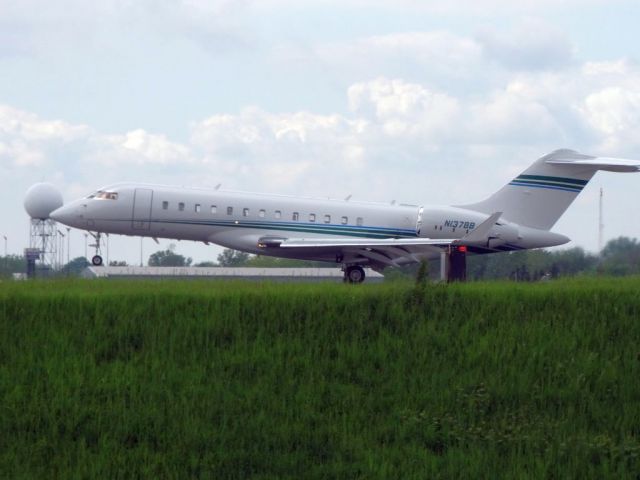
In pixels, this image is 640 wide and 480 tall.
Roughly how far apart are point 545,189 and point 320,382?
79.0 ft

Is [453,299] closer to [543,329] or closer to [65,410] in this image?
[543,329]

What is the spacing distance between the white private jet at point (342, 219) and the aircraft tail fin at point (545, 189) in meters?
0.03

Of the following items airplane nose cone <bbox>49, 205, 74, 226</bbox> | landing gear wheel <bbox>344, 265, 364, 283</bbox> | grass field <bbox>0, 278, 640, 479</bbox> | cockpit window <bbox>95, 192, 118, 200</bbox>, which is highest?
cockpit window <bbox>95, 192, 118, 200</bbox>

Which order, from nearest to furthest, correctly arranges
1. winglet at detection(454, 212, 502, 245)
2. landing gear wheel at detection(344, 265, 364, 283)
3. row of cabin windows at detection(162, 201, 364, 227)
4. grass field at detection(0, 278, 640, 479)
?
grass field at detection(0, 278, 640, 479) → winglet at detection(454, 212, 502, 245) → landing gear wheel at detection(344, 265, 364, 283) → row of cabin windows at detection(162, 201, 364, 227)

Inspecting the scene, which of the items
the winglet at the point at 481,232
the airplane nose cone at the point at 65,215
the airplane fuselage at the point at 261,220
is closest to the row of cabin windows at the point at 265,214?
the airplane fuselage at the point at 261,220

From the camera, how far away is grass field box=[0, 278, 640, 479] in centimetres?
1362

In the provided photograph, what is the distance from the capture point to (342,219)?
36.5m

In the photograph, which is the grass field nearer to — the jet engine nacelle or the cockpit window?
the cockpit window

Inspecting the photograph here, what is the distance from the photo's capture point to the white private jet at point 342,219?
115 feet

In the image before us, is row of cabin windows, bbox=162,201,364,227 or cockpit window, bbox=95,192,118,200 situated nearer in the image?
row of cabin windows, bbox=162,201,364,227

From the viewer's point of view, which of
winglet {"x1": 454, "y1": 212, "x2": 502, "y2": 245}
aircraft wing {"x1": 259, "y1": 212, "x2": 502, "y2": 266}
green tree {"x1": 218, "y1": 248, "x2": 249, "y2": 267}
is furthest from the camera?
green tree {"x1": 218, "y1": 248, "x2": 249, "y2": 267}

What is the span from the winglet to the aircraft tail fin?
295cm

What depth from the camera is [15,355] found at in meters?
15.1

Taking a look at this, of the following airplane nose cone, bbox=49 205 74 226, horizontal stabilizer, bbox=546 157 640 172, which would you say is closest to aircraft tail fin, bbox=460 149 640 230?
horizontal stabilizer, bbox=546 157 640 172
